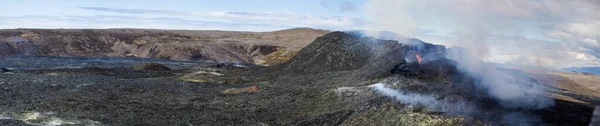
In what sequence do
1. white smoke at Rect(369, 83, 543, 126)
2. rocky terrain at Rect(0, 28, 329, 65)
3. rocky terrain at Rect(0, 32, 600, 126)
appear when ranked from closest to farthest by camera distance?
white smoke at Rect(369, 83, 543, 126) → rocky terrain at Rect(0, 32, 600, 126) → rocky terrain at Rect(0, 28, 329, 65)

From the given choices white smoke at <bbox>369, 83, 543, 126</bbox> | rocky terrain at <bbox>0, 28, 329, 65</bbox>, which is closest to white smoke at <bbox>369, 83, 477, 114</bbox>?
white smoke at <bbox>369, 83, 543, 126</bbox>

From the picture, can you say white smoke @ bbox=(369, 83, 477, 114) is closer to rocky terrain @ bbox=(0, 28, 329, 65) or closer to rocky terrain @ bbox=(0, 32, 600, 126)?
rocky terrain @ bbox=(0, 32, 600, 126)

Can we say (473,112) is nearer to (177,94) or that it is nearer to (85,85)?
(177,94)

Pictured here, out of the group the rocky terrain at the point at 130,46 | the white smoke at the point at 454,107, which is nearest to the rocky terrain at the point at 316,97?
the white smoke at the point at 454,107

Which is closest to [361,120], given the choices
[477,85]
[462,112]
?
[462,112]

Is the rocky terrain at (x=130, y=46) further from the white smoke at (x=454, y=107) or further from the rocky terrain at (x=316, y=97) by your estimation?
the white smoke at (x=454, y=107)
